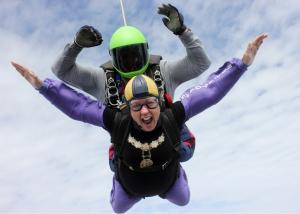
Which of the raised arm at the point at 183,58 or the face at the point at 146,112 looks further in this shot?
the raised arm at the point at 183,58

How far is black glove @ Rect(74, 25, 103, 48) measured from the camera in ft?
16.3

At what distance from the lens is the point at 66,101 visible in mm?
4527

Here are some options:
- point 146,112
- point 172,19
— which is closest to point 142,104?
point 146,112

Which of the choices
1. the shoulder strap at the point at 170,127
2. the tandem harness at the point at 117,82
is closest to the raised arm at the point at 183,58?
the tandem harness at the point at 117,82

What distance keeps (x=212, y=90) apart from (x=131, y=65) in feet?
3.37

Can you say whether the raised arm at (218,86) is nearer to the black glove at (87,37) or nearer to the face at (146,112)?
the face at (146,112)

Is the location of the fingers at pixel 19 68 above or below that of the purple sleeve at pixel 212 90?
below

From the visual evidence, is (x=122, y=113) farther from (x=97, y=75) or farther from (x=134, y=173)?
(x=97, y=75)

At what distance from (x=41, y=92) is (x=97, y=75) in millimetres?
1074

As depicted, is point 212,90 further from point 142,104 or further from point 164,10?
point 164,10

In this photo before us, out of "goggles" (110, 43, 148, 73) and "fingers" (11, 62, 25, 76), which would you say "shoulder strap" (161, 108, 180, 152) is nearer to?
"goggles" (110, 43, 148, 73)

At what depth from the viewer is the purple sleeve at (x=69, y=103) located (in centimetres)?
449

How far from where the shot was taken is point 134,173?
15.4 ft

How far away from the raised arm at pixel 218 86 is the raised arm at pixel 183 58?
60 centimetres
